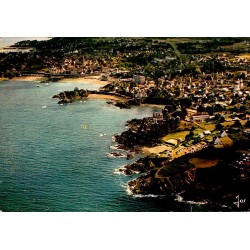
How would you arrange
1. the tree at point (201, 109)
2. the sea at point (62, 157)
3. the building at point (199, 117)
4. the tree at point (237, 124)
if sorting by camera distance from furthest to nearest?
the tree at point (201, 109), the building at point (199, 117), the tree at point (237, 124), the sea at point (62, 157)

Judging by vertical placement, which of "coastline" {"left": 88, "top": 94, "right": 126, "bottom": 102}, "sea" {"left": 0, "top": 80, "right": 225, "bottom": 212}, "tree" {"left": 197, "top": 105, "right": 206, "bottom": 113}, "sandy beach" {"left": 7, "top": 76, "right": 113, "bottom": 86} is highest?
"sandy beach" {"left": 7, "top": 76, "right": 113, "bottom": 86}

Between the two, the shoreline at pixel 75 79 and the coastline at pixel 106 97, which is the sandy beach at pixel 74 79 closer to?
the shoreline at pixel 75 79

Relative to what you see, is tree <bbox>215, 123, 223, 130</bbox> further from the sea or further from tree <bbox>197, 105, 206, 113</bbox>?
the sea

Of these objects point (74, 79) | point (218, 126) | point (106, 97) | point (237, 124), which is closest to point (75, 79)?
point (74, 79)

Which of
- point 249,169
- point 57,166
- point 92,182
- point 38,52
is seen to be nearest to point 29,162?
point 57,166

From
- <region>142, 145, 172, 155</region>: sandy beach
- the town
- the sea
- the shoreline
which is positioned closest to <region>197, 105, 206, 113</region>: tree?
the town

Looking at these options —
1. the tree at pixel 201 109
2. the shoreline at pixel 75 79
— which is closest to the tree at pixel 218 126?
the tree at pixel 201 109

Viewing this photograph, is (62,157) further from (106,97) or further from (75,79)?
(75,79)

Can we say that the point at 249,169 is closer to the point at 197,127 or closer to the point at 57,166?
the point at 197,127
